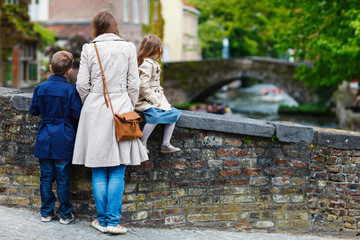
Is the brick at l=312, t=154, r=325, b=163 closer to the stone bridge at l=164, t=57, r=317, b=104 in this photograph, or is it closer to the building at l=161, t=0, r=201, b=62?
the stone bridge at l=164, t=57, r=317, b=104

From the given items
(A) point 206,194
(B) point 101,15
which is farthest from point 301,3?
(B) point 101,15

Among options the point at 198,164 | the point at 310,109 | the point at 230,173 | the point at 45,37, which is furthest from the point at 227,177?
the point at 310,109

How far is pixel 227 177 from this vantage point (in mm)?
5918

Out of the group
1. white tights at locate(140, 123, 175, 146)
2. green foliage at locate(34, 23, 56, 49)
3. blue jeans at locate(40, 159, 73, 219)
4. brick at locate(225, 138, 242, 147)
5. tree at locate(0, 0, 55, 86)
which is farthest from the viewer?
green foliage at locate(34, 23, 56, 49)

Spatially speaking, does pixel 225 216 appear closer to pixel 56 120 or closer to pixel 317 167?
pixel 317 167

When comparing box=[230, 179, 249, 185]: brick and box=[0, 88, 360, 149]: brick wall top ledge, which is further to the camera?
box=[230, 179, 249, 185]: brick

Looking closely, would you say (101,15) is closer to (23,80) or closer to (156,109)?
(156,109)

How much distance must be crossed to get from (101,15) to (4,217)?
7.62 feet

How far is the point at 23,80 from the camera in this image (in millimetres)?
24703

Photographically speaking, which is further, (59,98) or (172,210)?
(172,210)

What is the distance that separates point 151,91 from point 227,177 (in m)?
1.59

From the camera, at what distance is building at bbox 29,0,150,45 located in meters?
28.7

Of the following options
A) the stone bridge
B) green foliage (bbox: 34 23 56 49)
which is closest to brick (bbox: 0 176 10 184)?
green foliage (bbox: 34 23 56 49)

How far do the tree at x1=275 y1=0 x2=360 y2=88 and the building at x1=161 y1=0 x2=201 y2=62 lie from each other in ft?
72.7
